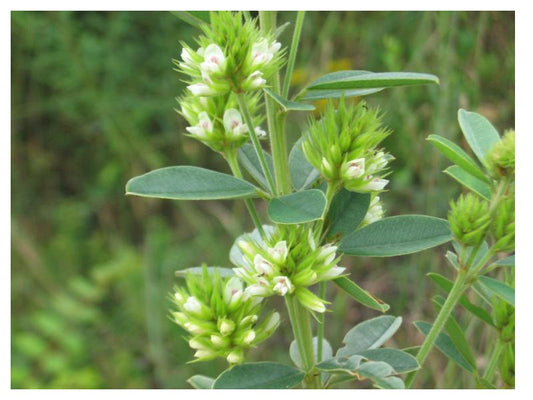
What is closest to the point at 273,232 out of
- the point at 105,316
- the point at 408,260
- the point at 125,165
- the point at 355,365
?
the point at 355,365

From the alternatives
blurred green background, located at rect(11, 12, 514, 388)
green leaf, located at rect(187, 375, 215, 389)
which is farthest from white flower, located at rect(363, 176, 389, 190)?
blurred green background, located at rect(11, 12, 514, 388)

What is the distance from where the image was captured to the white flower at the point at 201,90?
0.77 metres

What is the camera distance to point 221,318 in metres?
0.79

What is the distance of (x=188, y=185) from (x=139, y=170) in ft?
6.55

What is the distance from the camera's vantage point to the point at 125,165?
9.05 feet

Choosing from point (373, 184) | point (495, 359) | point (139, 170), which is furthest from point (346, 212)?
point (139, 170)

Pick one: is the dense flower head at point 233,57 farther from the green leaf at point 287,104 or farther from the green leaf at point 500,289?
the green leaf at point 500,289

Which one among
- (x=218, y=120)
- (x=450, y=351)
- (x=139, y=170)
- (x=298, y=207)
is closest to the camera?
(x=298, y=207)

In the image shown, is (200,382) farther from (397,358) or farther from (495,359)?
(495,359)

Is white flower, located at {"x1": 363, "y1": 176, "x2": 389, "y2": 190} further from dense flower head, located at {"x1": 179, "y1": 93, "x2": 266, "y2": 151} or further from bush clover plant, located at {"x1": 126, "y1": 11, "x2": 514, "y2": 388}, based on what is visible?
dense flower head, located at {"x1": 179, "y1": 93, "x2": 266, "y2": 151}

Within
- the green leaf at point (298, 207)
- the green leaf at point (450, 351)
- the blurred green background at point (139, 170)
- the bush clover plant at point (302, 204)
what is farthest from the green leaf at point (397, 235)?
the blurred green background at point (139, 170)

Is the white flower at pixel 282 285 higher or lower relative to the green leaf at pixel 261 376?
higher

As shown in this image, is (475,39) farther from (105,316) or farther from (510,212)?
(105,316)

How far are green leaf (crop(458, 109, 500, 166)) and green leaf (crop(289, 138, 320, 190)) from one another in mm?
204
